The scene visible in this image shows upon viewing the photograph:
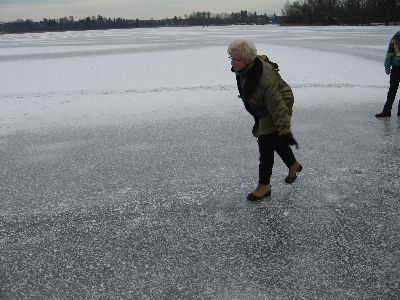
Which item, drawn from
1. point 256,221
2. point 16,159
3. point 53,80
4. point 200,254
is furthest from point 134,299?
point 53,80

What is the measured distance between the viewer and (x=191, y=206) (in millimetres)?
3527

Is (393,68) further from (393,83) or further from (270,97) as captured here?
(270,97)

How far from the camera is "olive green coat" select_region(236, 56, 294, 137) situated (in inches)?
119

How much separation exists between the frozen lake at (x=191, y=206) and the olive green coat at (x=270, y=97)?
83 cm

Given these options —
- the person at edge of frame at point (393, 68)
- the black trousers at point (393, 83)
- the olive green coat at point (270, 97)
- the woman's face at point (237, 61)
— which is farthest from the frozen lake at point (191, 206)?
the woman's face at point (237, 61)

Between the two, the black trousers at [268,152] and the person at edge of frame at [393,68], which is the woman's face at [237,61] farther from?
the person at edge of frame at [393,68]

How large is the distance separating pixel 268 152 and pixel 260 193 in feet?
1.35

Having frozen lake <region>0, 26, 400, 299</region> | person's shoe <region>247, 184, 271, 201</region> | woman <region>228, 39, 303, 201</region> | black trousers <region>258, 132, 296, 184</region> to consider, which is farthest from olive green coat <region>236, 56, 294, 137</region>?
frozen lake <region>0, 26, 400, 299</region>

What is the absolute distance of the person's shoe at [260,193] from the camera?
140 inches

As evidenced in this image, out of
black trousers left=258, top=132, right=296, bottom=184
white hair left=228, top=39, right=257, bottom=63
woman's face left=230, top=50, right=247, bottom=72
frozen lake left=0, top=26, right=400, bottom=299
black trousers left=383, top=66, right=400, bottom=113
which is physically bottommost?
frozen lake left=0, top=26, right=400, bottom=299

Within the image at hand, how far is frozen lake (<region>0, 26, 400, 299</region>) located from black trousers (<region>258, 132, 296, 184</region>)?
0.89 feet

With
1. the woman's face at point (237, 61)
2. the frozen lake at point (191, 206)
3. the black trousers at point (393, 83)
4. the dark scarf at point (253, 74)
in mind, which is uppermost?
the woman's face at point (237, 61)

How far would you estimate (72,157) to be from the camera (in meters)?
4.96

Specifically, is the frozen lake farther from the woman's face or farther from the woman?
the woman's face
